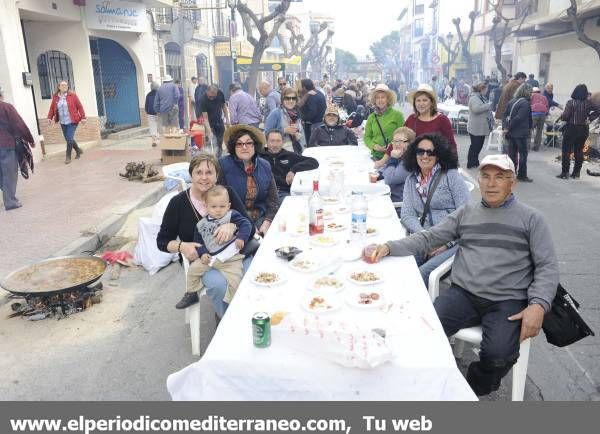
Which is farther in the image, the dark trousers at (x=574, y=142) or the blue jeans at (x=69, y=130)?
the blue jeans at (x=69, y=130)

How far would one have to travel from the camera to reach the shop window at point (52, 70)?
14.7 metres

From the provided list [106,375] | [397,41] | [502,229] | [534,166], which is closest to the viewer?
[502,229]

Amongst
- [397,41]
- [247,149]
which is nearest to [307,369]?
[247,149]

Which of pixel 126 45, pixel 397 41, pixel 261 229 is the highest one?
pixel 397 41

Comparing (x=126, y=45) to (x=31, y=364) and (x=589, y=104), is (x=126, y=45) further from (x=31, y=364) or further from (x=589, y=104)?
(x=31, y=364)

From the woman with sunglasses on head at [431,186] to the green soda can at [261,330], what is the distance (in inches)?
85.7

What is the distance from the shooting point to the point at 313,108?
10008 mm

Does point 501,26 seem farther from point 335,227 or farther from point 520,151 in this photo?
point 335,227

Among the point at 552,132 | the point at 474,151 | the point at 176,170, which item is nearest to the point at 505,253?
the point at 176,170

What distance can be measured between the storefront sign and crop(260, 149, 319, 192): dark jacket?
1134cm

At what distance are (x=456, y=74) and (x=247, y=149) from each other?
47.8 m

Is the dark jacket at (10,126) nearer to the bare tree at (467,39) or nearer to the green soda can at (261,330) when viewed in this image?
the green soda can at (261,330)

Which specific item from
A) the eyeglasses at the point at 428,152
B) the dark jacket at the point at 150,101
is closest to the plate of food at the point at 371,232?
the eyeglasses at the point at 428,152

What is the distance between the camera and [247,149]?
485 cm
